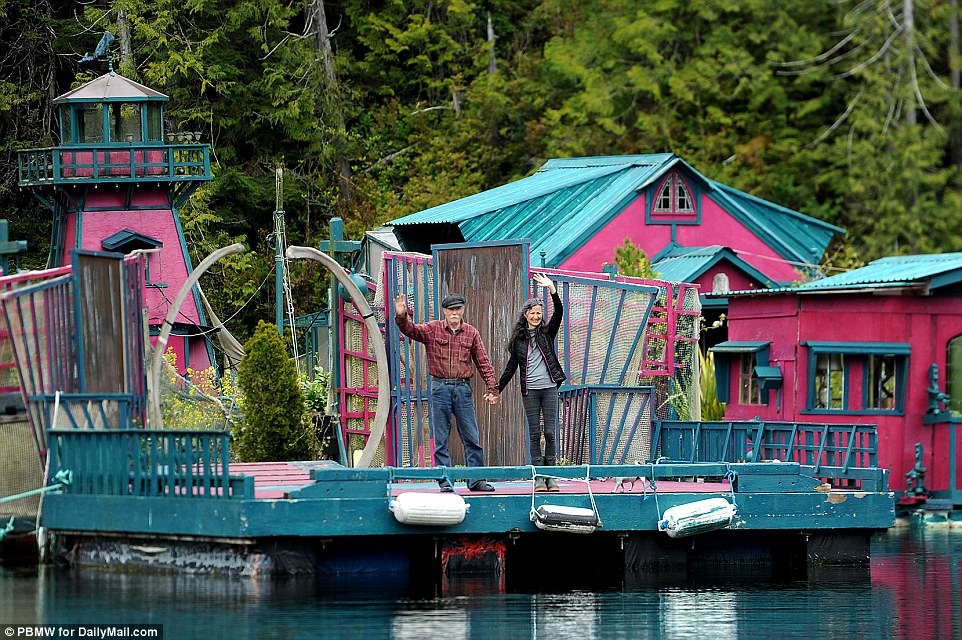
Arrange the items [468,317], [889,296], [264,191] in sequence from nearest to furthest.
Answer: [468,317] < [889,296] < [264,191]

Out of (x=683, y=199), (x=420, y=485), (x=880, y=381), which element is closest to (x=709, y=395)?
(x=880, y=381)

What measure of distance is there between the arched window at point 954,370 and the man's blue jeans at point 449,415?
411 inches

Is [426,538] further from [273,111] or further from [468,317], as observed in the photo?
[273,111]

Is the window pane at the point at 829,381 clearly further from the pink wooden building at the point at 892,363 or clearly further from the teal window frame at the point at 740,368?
the teal window frame at the point at 740,368

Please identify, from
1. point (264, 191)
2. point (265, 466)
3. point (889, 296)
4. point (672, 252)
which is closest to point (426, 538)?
point (265, 466)

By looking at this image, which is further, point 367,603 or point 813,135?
point 813,135

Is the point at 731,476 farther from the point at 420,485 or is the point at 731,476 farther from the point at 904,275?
the point at 904,275

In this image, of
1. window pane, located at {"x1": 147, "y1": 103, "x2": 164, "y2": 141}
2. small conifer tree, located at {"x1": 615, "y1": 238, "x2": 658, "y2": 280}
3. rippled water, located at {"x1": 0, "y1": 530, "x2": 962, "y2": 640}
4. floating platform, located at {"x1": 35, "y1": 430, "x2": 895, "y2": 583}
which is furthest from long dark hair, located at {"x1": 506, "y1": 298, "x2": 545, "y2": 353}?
window pane, located at {"x1": 147, "y1": 103, "x2": 164, "y2": 141}

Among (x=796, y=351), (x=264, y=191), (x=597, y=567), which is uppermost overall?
(x=264, y=191)

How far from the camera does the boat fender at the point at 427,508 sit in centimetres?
1446

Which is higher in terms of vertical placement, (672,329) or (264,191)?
(264,191)

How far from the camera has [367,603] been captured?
44.8 ft

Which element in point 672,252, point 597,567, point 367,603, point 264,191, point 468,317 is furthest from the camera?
point 264,191

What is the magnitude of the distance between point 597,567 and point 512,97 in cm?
2833
